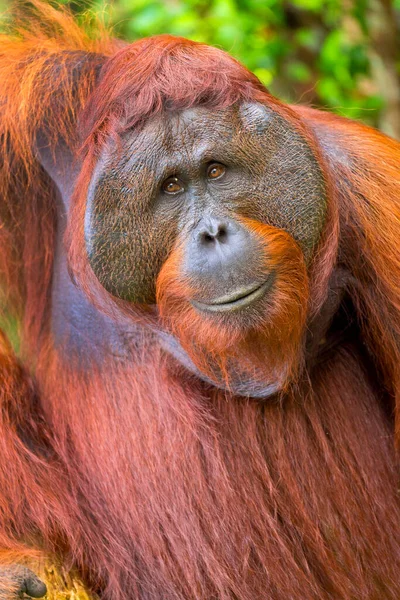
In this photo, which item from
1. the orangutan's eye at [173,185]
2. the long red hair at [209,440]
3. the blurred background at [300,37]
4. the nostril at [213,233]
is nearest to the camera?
the nostril at [213,233]

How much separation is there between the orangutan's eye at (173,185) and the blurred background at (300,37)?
174 centimetres

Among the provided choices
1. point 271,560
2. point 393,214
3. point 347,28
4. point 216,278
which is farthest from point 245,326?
point 347,28

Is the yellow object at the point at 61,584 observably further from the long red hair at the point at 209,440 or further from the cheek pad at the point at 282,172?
the cheek pad at the point at 282,172

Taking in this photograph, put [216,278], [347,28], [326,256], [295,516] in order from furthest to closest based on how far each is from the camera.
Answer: [347,28] → [295,516] → [326,256] → [216,278]

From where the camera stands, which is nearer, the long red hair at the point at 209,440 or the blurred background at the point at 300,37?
the long red hair at the point at 209,440

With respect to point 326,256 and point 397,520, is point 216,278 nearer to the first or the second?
point 326,256

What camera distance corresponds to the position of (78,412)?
2.57 meters

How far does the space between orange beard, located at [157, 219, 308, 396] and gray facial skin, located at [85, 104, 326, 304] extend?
5 cm

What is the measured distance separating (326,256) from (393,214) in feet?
0.77

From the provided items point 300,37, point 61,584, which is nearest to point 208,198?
point 61,584

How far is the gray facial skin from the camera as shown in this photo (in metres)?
2.21

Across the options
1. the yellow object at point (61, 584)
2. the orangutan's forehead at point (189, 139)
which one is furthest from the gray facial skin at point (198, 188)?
the yellow object at point (61, 584)

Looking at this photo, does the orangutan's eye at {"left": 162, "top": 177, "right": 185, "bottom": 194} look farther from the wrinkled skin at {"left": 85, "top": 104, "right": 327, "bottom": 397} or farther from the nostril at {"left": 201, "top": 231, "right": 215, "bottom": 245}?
the nostril at {"left": 201, "top": 231, "right": 215, "bottom": 245}

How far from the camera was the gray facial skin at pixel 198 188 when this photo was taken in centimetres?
221
